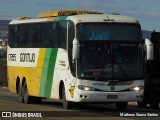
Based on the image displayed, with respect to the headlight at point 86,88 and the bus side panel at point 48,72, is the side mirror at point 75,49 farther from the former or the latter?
the bus side panel at point 48,72

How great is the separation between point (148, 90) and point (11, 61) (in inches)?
284

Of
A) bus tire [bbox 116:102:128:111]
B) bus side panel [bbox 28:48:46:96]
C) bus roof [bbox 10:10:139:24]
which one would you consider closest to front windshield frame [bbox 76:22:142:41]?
bus roof [bbox 10:10:139:24]

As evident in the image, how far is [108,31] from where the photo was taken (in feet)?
76.3

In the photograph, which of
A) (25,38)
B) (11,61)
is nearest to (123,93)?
(25,38)

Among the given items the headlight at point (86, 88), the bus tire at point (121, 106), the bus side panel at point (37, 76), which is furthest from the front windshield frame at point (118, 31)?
the bus side panel at point (37, 76)

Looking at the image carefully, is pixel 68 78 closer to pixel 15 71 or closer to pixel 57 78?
pixel 57 78

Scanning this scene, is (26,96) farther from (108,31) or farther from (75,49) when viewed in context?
(75,49)

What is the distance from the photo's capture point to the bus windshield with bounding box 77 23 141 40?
23.0 m

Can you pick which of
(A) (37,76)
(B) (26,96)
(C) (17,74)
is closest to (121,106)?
(A) (37,76)

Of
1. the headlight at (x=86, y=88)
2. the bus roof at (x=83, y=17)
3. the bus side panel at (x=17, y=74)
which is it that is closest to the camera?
the headlight at (x=86, y=88)

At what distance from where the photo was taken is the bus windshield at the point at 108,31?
75.3 ft

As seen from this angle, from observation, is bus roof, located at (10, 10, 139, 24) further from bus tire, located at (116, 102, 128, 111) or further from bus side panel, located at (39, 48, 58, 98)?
bus tire, located at (116, 102, 128, 111)

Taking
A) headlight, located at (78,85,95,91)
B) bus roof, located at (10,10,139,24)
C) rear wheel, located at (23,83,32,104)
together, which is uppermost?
bus roof, located at (10,10,139,24)

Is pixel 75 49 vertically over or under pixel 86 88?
over
